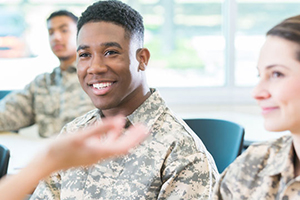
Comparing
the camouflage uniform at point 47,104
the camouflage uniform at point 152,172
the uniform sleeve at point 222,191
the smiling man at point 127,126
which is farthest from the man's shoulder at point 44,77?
the uniform sleeve at point 222,191

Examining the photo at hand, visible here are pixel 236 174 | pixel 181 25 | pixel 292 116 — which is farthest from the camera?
pixel 181 25

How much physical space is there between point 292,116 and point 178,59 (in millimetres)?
3046

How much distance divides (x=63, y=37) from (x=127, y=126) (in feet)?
5.40

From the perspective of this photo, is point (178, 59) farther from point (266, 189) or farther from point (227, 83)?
point (266, 189)

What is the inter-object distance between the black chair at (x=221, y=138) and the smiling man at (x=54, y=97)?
0.81 m

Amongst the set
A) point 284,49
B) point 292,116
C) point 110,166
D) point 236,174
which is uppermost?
point 284,49

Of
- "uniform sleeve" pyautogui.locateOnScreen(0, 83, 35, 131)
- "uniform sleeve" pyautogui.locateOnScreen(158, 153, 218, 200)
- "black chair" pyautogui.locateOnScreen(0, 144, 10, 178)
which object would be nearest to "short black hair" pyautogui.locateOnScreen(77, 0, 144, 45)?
"uniform sleeve" pyautogui.locateOnScreen(158, 153, 218, 200)

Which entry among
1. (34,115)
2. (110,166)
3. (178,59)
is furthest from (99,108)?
(178,59)

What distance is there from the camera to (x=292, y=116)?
0.97 metres

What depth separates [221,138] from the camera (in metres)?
2.18

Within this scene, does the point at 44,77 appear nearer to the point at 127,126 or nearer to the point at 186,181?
the point at 127,126

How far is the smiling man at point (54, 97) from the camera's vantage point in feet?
9.41

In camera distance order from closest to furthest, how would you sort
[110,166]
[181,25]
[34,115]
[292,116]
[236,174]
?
[292,116] → [236,174] → [110,166] → [34,115] → [181,25]

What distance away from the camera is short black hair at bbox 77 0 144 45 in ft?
5.19
